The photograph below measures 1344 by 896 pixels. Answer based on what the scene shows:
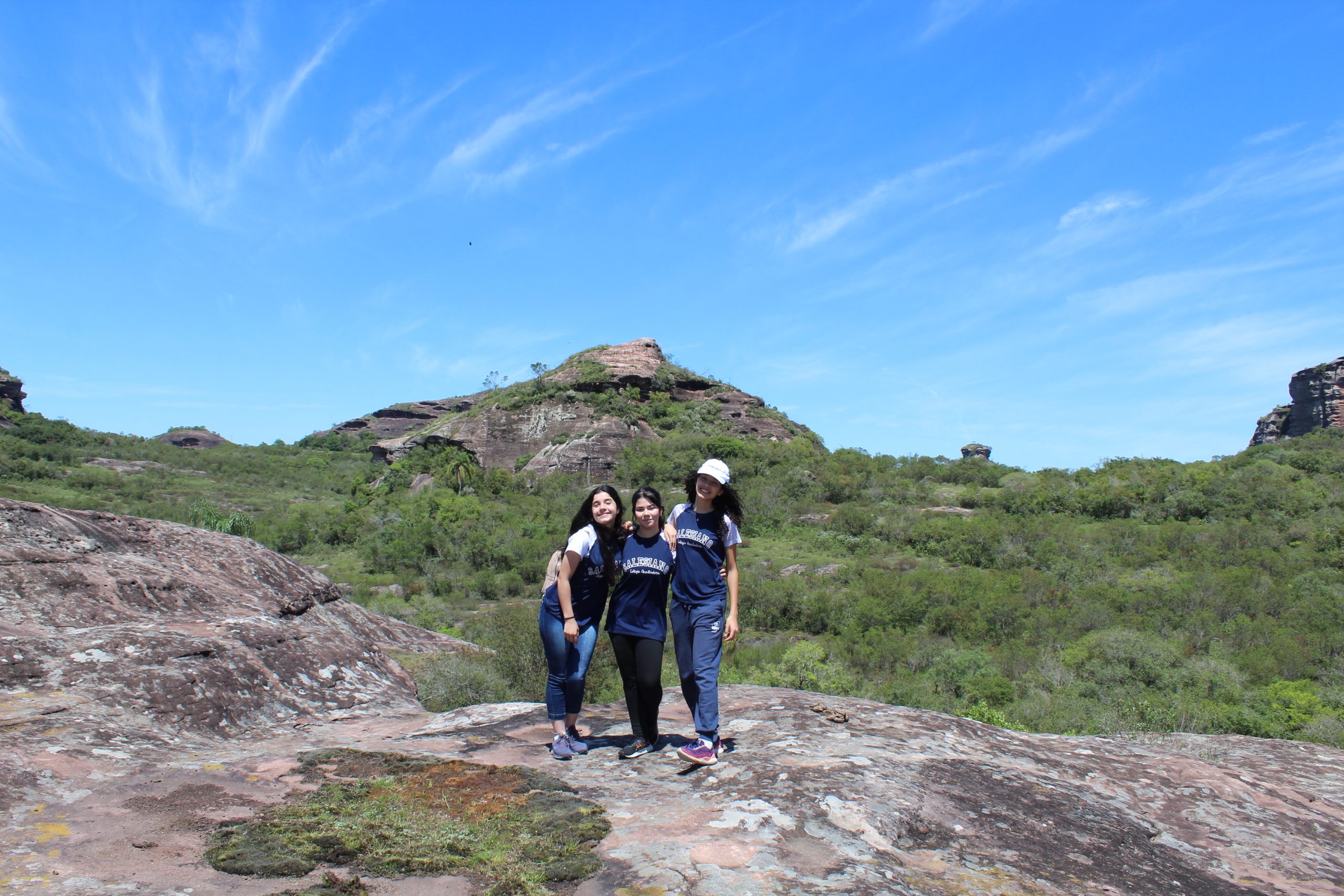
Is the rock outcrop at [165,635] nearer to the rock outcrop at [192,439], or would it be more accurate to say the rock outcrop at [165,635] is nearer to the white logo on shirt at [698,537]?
the white logo on shirt at [698,537]

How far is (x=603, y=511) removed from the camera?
14.6 ft

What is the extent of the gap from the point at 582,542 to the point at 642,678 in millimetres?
792

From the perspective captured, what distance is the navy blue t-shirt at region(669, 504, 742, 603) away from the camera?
4.24 m

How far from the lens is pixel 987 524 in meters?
30.2

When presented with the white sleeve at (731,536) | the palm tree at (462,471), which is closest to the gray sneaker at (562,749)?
the white sleeve at (731,536)

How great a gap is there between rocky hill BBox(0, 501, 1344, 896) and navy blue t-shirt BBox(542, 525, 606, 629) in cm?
75

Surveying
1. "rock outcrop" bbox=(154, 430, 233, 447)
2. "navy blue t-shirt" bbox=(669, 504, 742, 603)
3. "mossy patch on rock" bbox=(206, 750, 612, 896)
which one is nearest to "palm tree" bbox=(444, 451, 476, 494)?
"navy blue t-shirt" bbox=(669, 504, 742, 603)

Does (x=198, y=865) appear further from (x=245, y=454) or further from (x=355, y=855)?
(x=245, y=454)

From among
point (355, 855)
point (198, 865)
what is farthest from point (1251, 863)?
point (198, 865)

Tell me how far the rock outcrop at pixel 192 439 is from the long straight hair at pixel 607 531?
87.6 metres

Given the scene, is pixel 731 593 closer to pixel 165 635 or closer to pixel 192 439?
pixel 165 635

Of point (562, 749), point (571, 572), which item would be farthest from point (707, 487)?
point (562, 749)

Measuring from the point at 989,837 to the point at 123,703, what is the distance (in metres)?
4.29

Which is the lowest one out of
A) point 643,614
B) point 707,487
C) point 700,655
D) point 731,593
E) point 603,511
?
point 700,655
